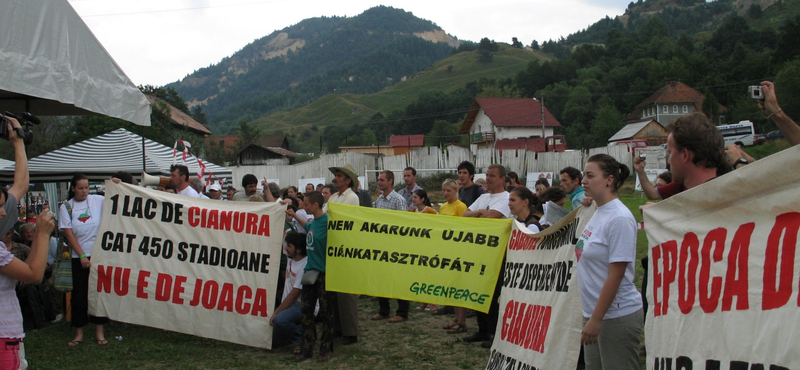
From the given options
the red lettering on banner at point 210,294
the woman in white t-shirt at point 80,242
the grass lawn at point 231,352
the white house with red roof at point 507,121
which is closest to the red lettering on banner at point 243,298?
the red lettering on banner at point 210,294

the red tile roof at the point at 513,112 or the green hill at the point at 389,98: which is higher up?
the green hill at the point at 389,98

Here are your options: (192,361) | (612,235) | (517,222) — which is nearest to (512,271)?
(517,222)

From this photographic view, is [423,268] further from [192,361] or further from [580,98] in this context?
[580,98]

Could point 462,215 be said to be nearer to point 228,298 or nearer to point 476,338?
point 476,338

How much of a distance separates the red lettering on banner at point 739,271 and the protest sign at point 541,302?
1668 millimetres

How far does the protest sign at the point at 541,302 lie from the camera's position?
437 centimetres

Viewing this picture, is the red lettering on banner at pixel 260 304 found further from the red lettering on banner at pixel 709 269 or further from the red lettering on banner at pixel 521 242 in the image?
the red lettering on banner at pixel 709 269

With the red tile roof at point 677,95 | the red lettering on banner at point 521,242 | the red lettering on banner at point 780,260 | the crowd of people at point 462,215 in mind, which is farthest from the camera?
Answer: the red tile roof at point 677,95

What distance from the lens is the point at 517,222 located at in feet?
19.1

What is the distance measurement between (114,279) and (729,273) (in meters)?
7.03

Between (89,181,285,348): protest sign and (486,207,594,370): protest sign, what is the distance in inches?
112

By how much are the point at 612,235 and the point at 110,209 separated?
640cm

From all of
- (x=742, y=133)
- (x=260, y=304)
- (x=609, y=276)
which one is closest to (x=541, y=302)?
(x=609, y=276)

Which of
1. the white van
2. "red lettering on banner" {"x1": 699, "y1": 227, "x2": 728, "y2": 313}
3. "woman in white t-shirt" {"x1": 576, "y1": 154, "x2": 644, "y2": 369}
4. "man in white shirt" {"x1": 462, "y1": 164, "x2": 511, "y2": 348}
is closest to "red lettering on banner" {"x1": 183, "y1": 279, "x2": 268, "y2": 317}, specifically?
"man in white shirt" {"x1": 462, "y1": 164, "x2": 511, "y2": 348}
